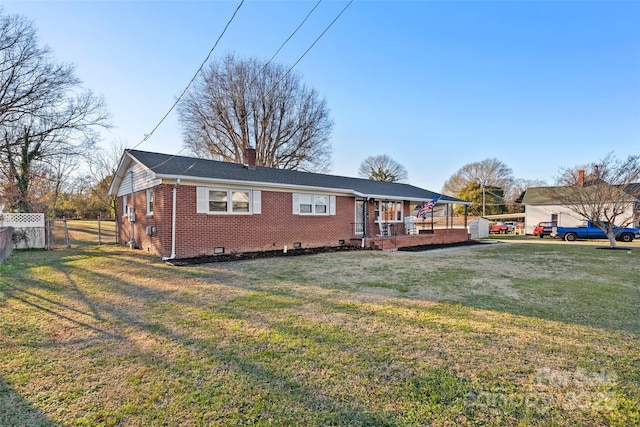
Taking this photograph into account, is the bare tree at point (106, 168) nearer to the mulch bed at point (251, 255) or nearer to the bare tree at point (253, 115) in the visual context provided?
the bare tree at point (253, 115)

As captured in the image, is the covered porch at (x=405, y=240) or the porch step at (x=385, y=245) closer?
the porch step at (x=385, y=245)

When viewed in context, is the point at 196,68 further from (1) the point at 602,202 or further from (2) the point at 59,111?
(1) the point at 602,202

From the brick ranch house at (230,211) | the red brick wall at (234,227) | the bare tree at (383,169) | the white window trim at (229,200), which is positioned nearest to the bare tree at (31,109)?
the brick ranch house at (230,211)

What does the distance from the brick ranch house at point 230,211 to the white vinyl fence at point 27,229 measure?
3.02 metres

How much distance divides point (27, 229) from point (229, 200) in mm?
9469

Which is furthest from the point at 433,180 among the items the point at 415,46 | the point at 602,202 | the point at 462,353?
the point at 462,353

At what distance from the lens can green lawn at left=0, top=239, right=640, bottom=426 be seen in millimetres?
2332

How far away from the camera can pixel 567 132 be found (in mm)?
19969

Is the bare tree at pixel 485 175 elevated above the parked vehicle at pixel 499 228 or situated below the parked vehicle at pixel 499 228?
above

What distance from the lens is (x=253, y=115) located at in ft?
90.7

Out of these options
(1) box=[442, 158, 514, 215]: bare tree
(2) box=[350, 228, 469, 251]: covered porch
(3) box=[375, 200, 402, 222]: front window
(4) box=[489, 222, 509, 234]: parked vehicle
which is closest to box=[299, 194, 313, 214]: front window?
(2) box=[350, 228, 469, 251]: covered porch

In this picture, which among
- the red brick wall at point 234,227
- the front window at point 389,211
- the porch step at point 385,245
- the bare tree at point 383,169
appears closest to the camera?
the red brick wall at point 234,227

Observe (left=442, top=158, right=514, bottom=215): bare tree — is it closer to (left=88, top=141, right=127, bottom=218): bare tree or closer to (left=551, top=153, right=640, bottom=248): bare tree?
(left=551, top=153, right=640, bottom=248): bare tree

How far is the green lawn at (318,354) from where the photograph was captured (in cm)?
233
